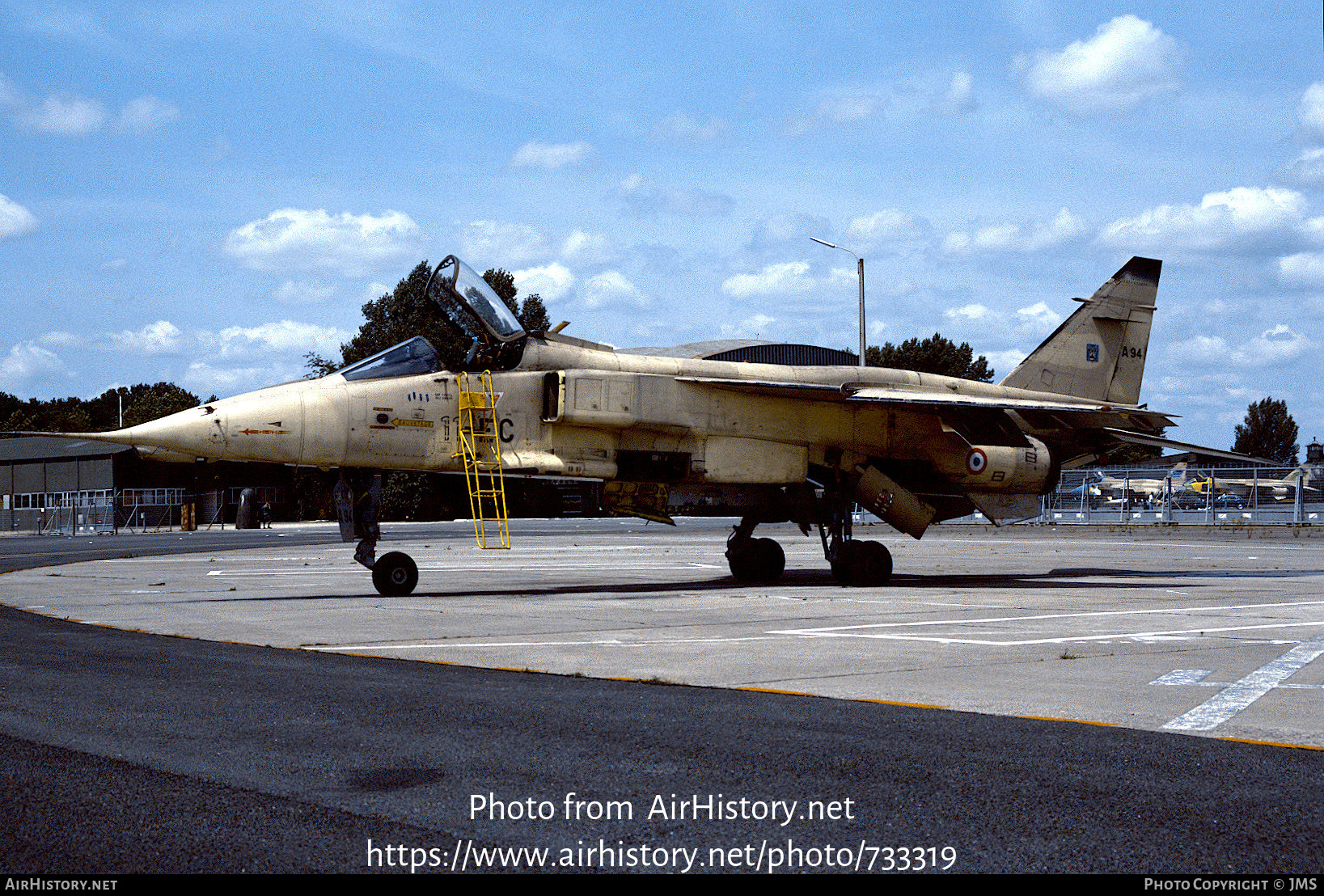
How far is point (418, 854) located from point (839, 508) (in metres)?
15.0

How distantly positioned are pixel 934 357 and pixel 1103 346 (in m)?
71.2

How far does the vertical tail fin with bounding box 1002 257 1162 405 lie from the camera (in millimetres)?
21375

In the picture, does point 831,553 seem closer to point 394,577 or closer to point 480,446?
point 480,446

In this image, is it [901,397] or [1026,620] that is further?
[901,397]

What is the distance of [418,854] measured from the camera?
3787 mm

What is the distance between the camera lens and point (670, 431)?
1666 cm

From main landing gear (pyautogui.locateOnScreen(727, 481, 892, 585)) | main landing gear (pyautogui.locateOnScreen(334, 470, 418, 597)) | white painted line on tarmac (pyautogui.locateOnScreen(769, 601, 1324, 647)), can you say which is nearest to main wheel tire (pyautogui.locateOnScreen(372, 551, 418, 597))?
main landing gear (pyautogui.locateOnScreen(334, 470, 418, 597))

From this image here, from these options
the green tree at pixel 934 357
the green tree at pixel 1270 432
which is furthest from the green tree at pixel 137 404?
the green tree at pixel 1270 432

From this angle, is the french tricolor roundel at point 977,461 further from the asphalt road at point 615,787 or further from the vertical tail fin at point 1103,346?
Result: the asphalt road at point 615,787

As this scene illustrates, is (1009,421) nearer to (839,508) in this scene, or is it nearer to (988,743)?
(839,508)

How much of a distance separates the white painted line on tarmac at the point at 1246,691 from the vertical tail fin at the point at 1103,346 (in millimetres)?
12598

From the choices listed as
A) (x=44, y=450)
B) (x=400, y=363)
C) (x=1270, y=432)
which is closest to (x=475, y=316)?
(x=400, y=363)

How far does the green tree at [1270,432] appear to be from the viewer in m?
136
